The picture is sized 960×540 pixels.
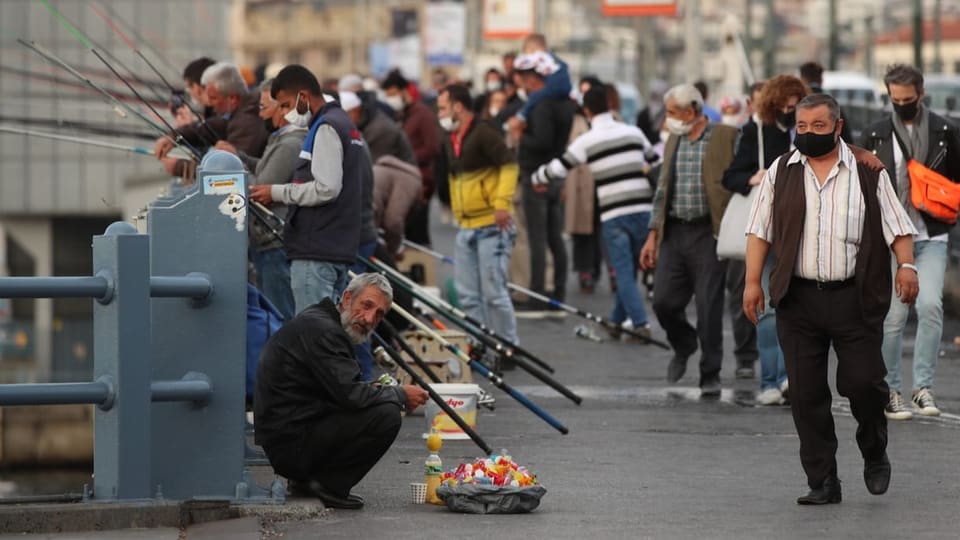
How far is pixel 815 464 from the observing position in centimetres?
926

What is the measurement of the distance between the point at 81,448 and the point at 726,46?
1050 cm

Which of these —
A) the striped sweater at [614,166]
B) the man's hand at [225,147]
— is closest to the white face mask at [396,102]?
A: the striped sweater at [614,166]

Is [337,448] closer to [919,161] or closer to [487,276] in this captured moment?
[919,161]

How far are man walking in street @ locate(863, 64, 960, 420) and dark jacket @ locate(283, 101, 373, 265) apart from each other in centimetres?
276

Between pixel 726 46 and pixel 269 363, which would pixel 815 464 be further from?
pixel 726 46

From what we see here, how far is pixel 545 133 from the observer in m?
19.0

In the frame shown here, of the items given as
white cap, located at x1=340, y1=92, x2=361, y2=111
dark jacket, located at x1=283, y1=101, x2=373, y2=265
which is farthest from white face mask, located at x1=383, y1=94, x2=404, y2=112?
dark jacket, located at x1=283, y1=101, x2=373, y2=265

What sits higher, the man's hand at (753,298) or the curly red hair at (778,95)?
the curly red hair at (778,95)

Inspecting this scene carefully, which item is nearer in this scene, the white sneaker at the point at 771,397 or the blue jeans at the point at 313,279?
the blue jeans at the point at 313,279

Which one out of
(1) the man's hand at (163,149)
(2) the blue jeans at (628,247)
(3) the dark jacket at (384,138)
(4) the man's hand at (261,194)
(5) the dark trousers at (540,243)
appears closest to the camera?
(4) the man's hand at (261,194)

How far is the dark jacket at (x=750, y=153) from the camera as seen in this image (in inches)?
498

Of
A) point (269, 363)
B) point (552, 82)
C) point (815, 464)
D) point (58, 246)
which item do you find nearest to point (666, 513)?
point (815, 464)

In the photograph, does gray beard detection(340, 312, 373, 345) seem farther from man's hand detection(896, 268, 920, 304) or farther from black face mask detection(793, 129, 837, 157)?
man's hand detection(896, 268, 920, 304)

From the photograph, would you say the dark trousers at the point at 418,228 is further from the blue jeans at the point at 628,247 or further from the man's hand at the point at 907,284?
the man's hand at the point at 907,284
